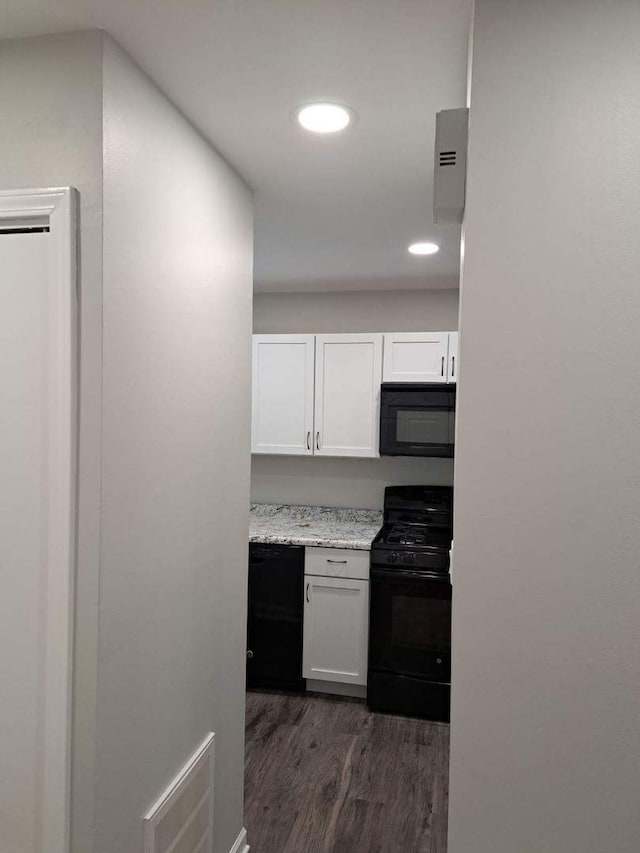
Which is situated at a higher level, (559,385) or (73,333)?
(73,333)

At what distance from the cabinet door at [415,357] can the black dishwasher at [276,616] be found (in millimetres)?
1249

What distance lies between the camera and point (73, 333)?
1373mm

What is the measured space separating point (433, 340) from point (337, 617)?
1.77 meters

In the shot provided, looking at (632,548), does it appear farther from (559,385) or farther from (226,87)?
(226,87)

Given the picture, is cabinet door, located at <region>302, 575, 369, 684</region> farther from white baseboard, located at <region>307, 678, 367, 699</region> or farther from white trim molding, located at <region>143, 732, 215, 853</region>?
white trim molding, located at <region>143, 732, 215, 853</region>

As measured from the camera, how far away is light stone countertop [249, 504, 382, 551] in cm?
366

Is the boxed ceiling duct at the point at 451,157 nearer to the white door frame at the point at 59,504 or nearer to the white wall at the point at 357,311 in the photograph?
the white door frame at the point at 59,504

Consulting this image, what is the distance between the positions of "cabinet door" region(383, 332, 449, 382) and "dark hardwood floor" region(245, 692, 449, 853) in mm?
1982

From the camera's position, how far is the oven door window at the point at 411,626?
3.45 meters

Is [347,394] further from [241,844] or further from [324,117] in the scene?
[241,844]

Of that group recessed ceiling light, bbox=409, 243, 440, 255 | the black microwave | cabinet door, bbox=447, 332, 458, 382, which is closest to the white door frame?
recessed ceiling light, bbox=409, 243, 440, 255

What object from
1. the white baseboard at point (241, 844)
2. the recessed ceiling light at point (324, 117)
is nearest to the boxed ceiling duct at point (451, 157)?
the recessed ceiling light at point (324, 117)

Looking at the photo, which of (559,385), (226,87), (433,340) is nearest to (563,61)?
(559,385)

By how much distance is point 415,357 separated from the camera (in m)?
3.87
